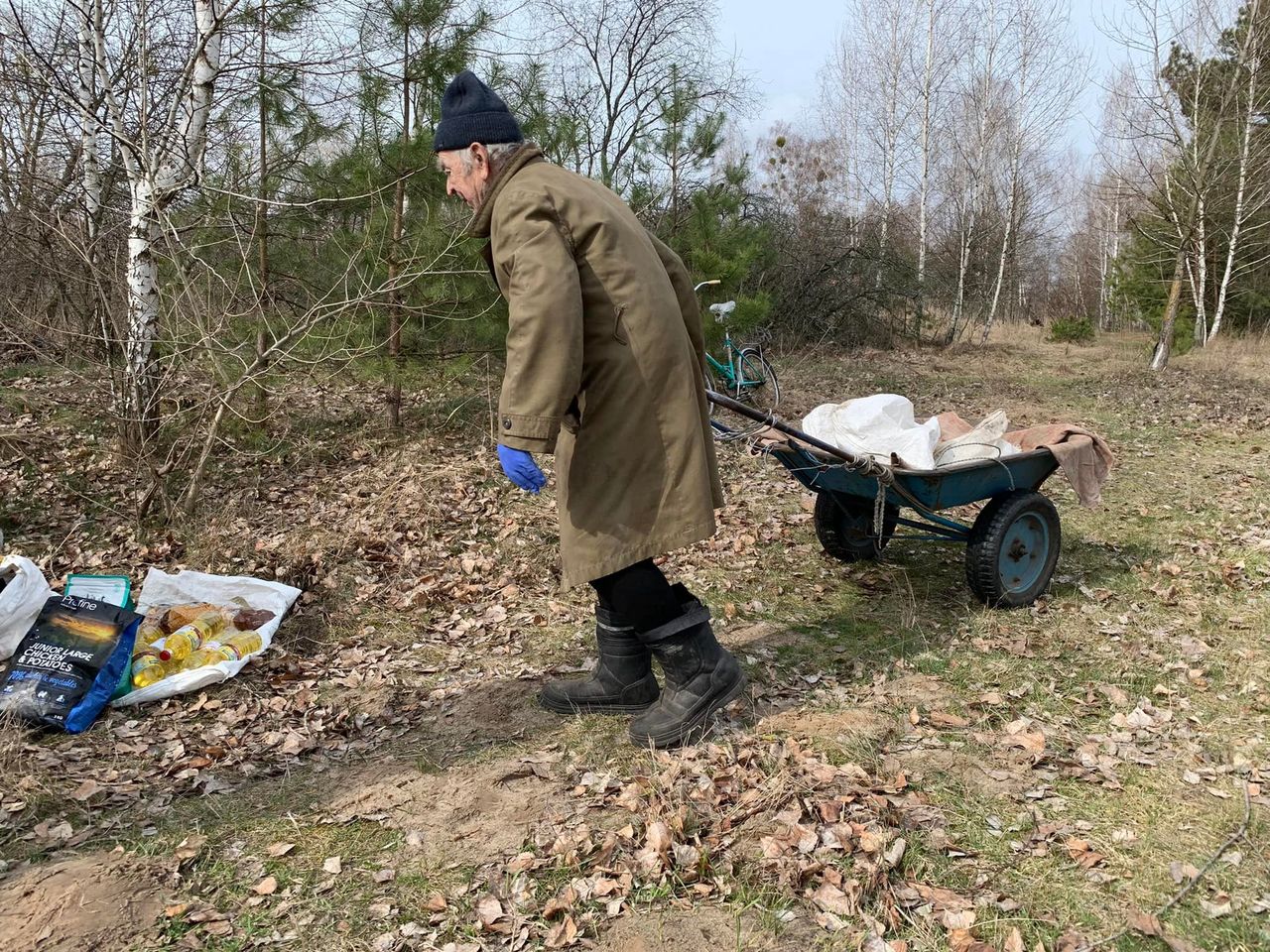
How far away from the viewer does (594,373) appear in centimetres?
290

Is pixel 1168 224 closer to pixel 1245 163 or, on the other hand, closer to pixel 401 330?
pixel 1245 163

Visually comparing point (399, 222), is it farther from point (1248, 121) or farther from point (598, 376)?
point (1248, 121)

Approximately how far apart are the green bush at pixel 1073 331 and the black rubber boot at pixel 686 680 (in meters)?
23.8

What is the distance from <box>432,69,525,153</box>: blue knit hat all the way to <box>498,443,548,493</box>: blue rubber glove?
3.35 feet

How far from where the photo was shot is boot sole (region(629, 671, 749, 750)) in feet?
10.4

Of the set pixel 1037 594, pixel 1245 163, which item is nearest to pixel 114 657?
pixel 1037 594

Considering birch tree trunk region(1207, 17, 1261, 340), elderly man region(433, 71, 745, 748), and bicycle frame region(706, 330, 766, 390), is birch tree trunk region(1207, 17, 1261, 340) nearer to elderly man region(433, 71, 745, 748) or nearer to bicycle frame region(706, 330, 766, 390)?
bicycle frame region(706, 330, 766, 390)

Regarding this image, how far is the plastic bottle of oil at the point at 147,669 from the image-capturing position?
3.65 m

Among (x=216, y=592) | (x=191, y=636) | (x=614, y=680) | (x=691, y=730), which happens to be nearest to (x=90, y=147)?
(x=216, y=592)

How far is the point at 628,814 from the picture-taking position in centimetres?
279

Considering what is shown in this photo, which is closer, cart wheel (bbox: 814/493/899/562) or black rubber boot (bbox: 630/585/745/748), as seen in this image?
black rubber boot (bbox: 630/585/745/748)

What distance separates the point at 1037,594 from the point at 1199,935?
2.60 meters

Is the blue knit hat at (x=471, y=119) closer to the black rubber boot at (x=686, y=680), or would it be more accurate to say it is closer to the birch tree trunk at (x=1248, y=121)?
the black rubber boot at (x=686, y=680)

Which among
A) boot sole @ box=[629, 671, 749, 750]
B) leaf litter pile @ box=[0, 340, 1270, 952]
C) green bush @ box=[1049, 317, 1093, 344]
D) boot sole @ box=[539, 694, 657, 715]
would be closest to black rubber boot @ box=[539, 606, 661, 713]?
boot sole @ box=[539, 694, 657, 715]
